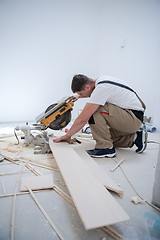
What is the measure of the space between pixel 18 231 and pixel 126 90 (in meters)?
1.51

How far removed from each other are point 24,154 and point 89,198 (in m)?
1.23

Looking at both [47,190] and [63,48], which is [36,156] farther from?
[63,48]

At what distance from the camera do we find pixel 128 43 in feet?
13.0

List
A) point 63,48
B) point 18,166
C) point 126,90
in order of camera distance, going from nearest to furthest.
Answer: point 18,166
point 126,90
point 63,48

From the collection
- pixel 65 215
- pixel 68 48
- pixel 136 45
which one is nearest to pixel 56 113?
pixel 65 215

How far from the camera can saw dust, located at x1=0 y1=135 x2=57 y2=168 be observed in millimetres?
1694

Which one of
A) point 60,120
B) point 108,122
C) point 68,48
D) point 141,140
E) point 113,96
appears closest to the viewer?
point 113,96


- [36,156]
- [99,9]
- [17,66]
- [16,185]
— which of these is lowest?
[36,156]

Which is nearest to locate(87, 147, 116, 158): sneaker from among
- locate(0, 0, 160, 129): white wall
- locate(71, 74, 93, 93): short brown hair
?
locate(71, 74, 93, 93): short brown hair

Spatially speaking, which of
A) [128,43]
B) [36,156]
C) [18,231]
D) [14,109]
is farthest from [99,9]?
[18,231]

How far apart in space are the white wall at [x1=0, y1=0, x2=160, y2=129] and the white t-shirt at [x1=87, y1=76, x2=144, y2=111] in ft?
6.70

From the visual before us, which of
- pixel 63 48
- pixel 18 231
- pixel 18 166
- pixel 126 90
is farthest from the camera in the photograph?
pixel 63 48

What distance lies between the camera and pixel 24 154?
1895 millimetres

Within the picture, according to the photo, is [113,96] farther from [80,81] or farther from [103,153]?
[103,153]
